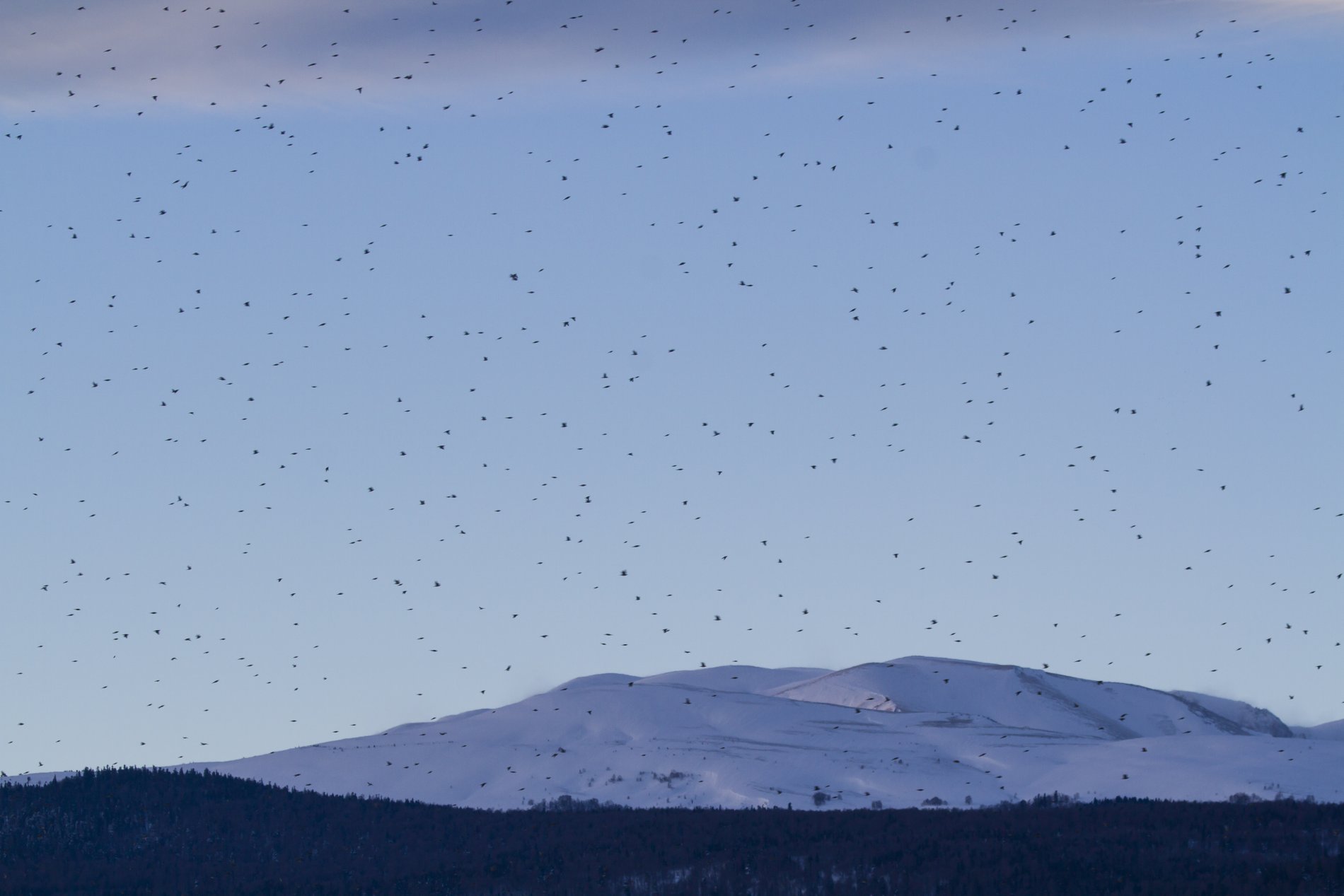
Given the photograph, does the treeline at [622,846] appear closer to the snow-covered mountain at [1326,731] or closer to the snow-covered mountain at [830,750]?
the snow-covered mountain at [830,750]

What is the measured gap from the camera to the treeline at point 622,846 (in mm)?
50062

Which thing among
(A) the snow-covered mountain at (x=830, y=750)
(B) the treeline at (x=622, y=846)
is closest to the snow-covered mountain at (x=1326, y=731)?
(A) the snow-covered mountain at (x=830, y=750)

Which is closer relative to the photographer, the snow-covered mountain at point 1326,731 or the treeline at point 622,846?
the treeline at point 622,846

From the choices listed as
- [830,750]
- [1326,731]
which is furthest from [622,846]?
[1326,731]

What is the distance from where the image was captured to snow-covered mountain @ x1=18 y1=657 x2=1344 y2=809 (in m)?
78.4

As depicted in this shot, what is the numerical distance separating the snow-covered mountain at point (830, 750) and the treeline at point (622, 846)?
821cm

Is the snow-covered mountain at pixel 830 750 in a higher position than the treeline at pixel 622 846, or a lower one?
higher

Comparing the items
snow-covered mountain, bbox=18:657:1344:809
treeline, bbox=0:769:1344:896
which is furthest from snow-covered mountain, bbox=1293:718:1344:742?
treeline, bbox=0:769:1344:896

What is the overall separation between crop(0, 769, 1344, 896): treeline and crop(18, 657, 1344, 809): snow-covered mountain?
8210 mm

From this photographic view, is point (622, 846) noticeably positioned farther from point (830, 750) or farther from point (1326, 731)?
point (1326, 731)

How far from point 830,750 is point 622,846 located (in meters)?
32.5

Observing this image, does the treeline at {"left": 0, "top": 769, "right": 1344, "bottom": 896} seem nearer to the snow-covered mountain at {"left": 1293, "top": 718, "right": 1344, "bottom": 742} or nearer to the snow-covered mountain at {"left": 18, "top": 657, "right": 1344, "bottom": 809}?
the snow-covered mountain at {"left": 18, "top": 657, "right": 1344, "bottom": 809}

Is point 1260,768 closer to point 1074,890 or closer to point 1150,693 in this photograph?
point 1074,890

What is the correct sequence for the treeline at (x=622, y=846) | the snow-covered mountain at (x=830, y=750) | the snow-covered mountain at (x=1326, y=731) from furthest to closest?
the snow-covered mountain at (x=1326, y=731) → the snow-covered mountain at (x=830, y=750) → the treeline at (x=622, y=846)
